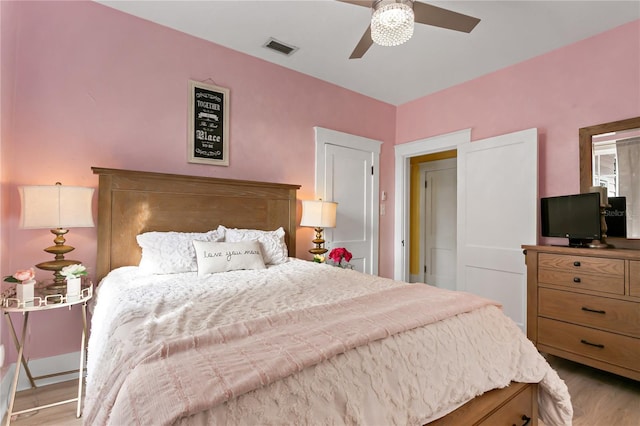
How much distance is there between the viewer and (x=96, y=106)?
2293mm

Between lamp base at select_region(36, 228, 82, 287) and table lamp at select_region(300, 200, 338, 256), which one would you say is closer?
lamp base at select_region(36, 228, 82, 287)

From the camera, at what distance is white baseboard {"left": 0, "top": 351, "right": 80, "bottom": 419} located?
1933mm

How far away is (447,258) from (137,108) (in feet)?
15.5

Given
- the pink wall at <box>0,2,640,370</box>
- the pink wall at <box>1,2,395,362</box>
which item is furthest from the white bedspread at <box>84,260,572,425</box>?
the pink wall at <box>0,2,640,370</box>

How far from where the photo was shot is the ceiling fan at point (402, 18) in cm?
166

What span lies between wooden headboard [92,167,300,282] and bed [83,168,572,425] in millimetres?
168

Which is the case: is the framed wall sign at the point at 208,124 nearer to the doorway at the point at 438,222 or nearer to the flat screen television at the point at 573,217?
the flat screen television at the point at 573,217

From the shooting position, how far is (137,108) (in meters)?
2.45

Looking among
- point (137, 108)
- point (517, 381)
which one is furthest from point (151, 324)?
point (137, 108)

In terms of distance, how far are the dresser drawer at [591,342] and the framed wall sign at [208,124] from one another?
10.0 feet

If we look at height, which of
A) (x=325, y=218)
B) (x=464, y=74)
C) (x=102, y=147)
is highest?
(x=464, y=74)

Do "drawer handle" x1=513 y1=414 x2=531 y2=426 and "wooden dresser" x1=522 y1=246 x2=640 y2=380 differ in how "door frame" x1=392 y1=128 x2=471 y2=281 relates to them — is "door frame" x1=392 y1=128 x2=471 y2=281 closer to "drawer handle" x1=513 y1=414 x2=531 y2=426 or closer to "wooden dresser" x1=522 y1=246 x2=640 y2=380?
"wooden dresser" x1=522 y1=246 x2=640 y2=380

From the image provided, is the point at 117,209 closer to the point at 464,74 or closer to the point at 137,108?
the point at 137,108

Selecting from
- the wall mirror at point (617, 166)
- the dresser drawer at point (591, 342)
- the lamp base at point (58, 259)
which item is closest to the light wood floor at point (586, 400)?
the dresser drawer at point (591, 342)
